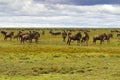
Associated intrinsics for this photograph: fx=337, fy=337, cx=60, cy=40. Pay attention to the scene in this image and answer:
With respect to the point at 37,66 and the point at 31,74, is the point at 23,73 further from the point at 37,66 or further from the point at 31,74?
the point at 37,66

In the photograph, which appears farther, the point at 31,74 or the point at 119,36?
the point at 119,36

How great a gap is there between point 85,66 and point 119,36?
133 ft

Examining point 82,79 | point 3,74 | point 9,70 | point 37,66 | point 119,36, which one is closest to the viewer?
point 82,79

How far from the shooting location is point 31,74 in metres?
17.3

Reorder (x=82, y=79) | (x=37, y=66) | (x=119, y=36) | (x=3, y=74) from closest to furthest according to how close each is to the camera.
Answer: (x=82, y=79) → (x=3, y=74) → (x=37, y=66) → (x=119, y=36)

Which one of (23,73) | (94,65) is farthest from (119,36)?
(23,73)

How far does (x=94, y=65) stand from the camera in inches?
808

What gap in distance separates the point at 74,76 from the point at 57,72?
167 cm

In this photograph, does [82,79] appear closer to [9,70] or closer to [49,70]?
[49,70]

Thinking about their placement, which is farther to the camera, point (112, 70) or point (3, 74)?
point (112, 70)

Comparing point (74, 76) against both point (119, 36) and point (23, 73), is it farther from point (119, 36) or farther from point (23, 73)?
point (119, 36)

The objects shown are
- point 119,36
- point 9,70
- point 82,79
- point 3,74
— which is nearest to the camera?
point 82,79

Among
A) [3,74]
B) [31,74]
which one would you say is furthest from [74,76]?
[3,74]

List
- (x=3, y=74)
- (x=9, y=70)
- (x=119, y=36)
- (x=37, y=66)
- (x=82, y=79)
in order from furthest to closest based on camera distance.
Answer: (x=119, y=36), (x=37, y=66), (x=9, y=70), (x=3, y=74), (x=82, y=79)
